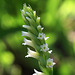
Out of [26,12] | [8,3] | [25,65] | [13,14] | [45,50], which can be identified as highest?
[8,3]

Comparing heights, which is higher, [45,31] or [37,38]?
[45,31]

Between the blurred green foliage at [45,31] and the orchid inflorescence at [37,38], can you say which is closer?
the orchid inflorescence at [37,38]

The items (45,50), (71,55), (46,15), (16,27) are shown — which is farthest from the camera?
(46,15)

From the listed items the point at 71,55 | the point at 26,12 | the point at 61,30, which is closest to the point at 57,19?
the point at 61,30

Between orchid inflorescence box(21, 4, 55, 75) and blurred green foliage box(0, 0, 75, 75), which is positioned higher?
blurred green foliage box(0, 0, 75, 75)

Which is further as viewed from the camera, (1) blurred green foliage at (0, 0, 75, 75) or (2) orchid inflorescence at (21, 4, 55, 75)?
(1) blurred green foliage at (0, 0, 75, 75)

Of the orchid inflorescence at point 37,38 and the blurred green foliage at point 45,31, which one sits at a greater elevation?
the blurred green foliage at point 45,31

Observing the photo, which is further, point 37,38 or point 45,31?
point 45,31

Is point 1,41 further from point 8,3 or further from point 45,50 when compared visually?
point 45,50
